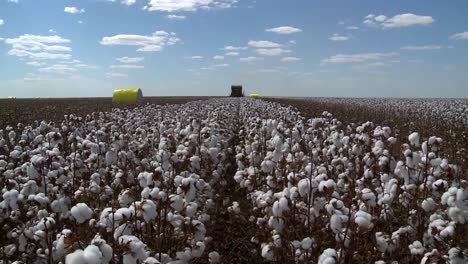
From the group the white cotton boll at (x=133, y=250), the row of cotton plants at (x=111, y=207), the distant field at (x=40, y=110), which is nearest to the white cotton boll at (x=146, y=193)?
the row of cotton plants at (x=111, y=207)

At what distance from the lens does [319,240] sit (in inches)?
193

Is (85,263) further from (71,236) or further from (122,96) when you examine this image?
(122,96)

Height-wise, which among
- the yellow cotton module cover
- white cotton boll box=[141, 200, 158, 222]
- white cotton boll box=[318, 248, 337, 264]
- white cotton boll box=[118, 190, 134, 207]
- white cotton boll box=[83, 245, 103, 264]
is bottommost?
white cotton boll box=[318, 248, 337, 264]

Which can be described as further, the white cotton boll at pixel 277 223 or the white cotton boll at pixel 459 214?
the white cotton boll at pixel 277 223

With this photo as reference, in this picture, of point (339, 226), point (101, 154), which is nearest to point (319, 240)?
point (339, 226)

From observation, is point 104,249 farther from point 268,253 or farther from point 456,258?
point 456,258

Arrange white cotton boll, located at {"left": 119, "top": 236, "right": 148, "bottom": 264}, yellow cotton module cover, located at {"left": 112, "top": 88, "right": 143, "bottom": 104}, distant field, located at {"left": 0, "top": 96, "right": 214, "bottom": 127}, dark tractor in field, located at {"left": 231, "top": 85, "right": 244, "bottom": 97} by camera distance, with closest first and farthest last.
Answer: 1. white cotton boll, located at {"left": 119, "top": 236, "right": 148, "bottom": 264}
2. distant field, located at {"left": 0, "top": 96, "right": 214, "bottom": 127}
3. yellow cotton module cover, located at {"left": 112, "top": 88, "right": 143, "bottom": 104}
4. dark tractor in field, located at {"left": 231, "top": 85, "right": 244, "bottom": 97}

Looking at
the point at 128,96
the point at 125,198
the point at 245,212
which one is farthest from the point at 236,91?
the point at 125,198

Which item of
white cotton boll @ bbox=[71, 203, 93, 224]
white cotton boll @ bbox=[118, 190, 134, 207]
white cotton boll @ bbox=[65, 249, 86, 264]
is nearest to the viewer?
white cotton boll @ bbox=[65, 249, 86, 264]

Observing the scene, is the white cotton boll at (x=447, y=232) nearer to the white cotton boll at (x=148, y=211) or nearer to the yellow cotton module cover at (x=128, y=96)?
the white cotton boll at (x=148, y=211)

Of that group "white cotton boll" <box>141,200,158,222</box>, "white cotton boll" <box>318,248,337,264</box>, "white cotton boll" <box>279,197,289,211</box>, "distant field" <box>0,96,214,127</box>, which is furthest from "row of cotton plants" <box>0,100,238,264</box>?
"distant field" <box>0,96,214,127</box>

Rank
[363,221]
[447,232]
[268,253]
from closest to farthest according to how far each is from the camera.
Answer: [363,221]
[447,232]
[268,253]

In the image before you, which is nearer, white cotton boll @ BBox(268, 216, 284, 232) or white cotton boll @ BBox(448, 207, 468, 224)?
white cotton boll @ BBox(448, 207, 468, 224)

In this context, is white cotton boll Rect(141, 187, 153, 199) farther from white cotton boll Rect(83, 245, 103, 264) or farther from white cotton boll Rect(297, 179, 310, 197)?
white cotton boll Rect(83, 245, 103, 264)
